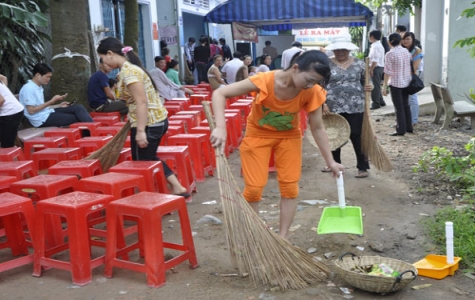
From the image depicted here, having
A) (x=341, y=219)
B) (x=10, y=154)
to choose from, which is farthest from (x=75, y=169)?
(x=341, y=219)

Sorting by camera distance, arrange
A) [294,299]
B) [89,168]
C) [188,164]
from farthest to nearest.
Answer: [188,164] → [89,168] → [294,299]

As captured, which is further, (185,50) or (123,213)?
(185,50)

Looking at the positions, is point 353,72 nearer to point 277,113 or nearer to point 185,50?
point 277,113

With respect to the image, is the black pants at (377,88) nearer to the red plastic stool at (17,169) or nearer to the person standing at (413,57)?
the person standing at (413,57)

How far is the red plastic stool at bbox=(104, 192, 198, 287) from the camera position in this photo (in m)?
3.27

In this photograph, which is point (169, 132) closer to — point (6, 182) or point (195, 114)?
point (195, 114)

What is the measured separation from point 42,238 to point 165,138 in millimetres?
2928

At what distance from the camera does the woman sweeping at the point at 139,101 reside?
4.44 m

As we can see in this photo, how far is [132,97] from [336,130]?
7.38 feet

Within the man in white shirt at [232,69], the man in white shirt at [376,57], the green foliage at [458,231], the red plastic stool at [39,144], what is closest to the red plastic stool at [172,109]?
the man in white shirt at [232,69]

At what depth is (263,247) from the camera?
125 inches

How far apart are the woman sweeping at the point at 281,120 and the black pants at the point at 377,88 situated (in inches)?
330

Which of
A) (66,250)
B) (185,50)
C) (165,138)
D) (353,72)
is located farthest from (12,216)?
(185,50)

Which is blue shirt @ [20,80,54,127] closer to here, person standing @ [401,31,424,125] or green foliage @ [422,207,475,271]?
green foliage @ [422,207,475,271]
